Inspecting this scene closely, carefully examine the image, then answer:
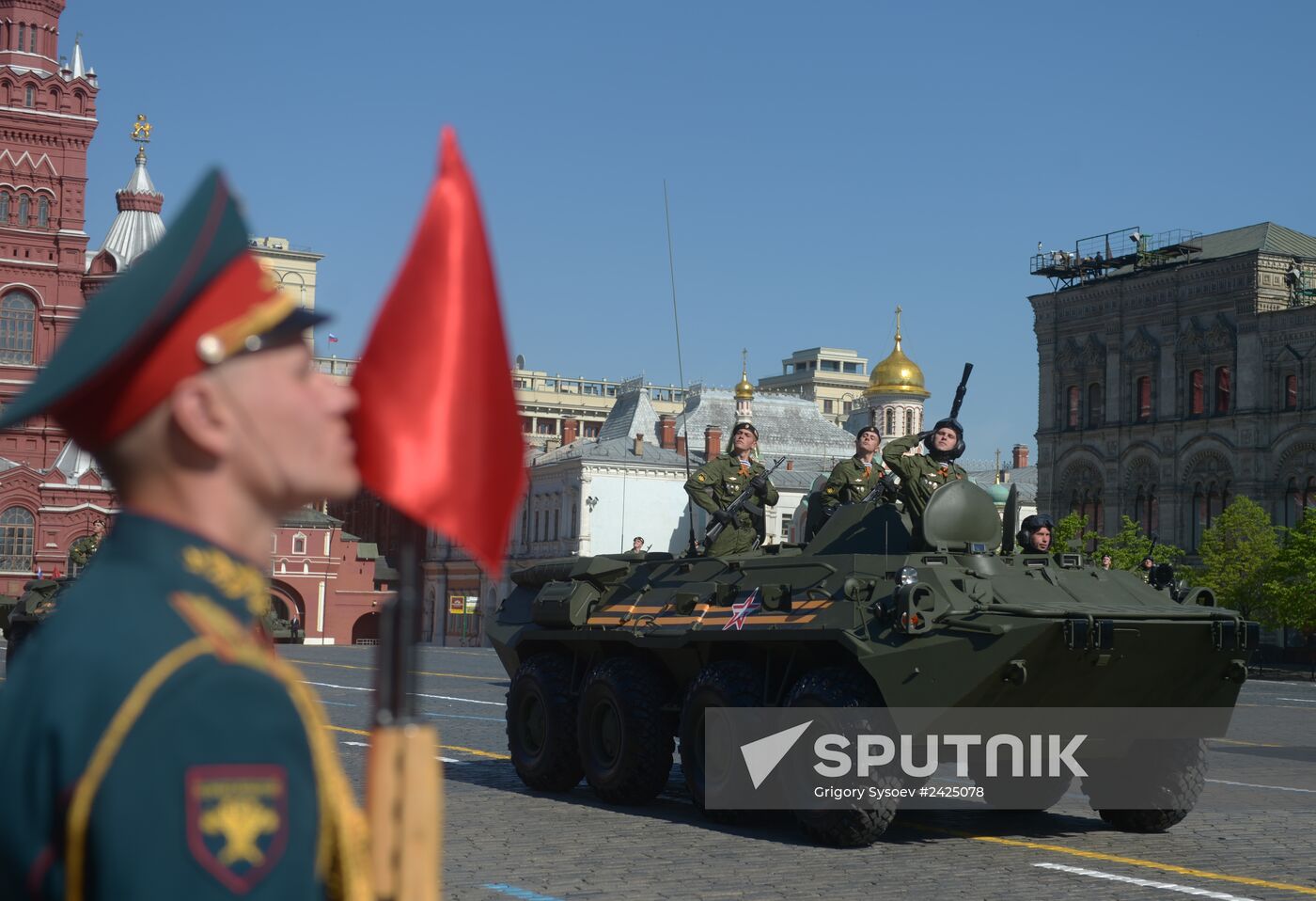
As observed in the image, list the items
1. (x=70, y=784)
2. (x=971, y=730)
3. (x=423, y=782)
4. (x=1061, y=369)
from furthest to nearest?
(x=1061, y=369), (x=971, y=730), (x=423, y=782), (x=70, y=784)

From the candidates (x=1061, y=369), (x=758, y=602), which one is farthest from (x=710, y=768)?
(x=1061, y=369)

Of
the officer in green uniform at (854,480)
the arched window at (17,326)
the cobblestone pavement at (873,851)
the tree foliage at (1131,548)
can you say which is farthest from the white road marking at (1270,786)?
the arched window at (17,326)

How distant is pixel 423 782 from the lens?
7.27 ft

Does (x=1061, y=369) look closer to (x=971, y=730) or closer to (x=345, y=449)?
(x=971, y=730)

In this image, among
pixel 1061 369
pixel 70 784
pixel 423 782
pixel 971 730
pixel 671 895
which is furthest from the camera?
pixel 1061 369

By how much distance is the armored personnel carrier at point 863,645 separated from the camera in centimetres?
1130

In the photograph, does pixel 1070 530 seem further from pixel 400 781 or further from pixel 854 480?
pixel 400 781

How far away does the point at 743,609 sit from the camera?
12.7 meters

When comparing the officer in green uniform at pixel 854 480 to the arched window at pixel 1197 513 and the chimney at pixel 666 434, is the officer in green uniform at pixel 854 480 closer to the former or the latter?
the arched window at pixel 1197 513

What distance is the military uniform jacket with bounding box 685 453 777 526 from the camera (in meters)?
14.8

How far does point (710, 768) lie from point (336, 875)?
10352 mm

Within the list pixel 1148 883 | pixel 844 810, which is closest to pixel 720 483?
pixel 844 810

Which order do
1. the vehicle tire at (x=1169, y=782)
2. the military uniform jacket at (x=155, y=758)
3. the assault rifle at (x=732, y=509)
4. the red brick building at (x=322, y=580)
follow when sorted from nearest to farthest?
the military uniform jacket at (x=155, y=758), the vehicle tire at (x=1169, y=782), the assault rifle at (x=732, y=509), the red brick building at (x=322, y=580)

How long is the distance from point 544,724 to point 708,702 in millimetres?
2350
